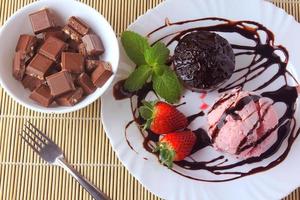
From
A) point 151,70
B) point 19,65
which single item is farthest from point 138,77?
point 19,65

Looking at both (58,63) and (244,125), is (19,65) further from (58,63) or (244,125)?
(244,125)

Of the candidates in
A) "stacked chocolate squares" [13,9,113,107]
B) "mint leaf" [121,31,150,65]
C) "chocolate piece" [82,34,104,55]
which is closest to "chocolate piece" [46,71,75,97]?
"stacked chocolate squares" [13,9,113,107]

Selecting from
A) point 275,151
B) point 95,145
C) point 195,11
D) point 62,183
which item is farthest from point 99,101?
point 275,151

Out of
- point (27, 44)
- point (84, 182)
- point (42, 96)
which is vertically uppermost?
point (27, 44)

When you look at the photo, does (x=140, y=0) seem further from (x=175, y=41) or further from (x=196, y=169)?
(x=196, y=169)

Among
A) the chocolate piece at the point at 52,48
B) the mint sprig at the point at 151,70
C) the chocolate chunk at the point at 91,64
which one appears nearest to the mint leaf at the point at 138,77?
the mint sprig at the point at 151,70
